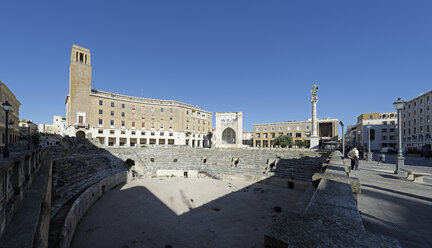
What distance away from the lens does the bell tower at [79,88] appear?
138ft

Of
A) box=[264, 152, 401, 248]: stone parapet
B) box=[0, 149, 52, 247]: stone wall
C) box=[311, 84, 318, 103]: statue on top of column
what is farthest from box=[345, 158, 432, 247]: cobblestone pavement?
box=[311, 84, 318, 103]: statue on top of column

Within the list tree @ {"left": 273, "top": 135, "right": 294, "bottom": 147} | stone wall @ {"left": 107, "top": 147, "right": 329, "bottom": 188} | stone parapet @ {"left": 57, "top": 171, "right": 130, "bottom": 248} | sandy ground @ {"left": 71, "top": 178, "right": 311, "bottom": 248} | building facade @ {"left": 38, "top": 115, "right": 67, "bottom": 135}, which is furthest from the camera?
building facade @ {"left": 38, "top": 115, "right": 67, "bottom": 135}

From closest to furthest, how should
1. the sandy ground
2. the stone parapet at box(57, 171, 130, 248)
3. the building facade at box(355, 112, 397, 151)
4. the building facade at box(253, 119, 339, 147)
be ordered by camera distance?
the stone parapet at box(57, 171, 130, 248), the sandy ground, the building facade at box(355, 112, 397, 151), the building facade at box(253, 119, 339, 147)

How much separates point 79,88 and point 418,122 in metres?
84.2

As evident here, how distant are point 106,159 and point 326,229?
31.8 metres

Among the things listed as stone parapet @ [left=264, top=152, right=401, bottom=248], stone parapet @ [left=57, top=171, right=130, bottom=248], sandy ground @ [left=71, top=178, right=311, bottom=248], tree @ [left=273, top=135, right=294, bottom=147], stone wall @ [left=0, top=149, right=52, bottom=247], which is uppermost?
stone parapet @ [left=264, top=152, right=401, bottom=248]

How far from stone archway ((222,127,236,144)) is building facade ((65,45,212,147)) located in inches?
503

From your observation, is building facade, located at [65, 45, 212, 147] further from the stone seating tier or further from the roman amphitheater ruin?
the roman amphitheater ruin

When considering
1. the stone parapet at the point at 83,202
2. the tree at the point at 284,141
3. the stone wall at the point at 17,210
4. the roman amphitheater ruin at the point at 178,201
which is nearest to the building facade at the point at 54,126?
the roman amphitheater ruin at the point at 178,201

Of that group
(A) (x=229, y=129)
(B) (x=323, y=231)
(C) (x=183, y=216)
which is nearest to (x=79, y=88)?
(A) (x=229, y=129)

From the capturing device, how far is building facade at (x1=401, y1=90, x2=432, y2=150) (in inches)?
1713

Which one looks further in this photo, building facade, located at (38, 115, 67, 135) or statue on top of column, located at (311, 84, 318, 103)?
building facade, located at (38, 115, 67, 135)

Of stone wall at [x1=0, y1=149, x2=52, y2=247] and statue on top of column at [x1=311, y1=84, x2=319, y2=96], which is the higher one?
statue on top of column at [x1=311, y1=84, x2=319, y2=96]

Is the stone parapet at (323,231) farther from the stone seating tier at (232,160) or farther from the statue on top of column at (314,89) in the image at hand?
the statue on top of column at (314,89)
